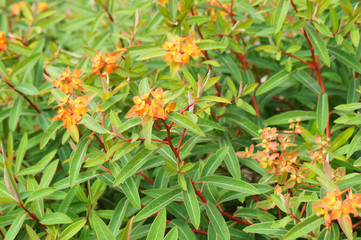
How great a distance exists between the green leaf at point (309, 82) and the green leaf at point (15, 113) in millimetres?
1319

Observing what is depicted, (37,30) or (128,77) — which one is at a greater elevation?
(37,30)

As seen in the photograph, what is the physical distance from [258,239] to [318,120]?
56 cm

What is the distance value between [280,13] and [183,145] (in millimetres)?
699

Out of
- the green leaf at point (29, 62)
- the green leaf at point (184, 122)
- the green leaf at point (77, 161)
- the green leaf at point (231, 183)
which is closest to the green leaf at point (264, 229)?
the green leaf at point (231, 183)

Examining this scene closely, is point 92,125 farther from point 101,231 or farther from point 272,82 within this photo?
point 272,82

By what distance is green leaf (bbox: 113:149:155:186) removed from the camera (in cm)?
117

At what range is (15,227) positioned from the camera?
1.29m

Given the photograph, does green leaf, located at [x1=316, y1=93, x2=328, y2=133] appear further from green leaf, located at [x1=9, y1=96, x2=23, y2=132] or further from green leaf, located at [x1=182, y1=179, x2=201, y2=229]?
green leaf, located at [x1=9, y1=96, x2=23, y2=132]

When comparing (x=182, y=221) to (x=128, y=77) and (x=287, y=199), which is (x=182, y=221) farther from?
(x=128, y=77)

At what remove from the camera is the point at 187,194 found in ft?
3.99

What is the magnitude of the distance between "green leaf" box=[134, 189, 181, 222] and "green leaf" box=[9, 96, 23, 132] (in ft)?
2.79

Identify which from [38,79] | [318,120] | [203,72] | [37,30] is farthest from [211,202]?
[37,30]

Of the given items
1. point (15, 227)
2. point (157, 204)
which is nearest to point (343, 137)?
point (157, 204)

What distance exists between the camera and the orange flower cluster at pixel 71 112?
1181 millimetres
